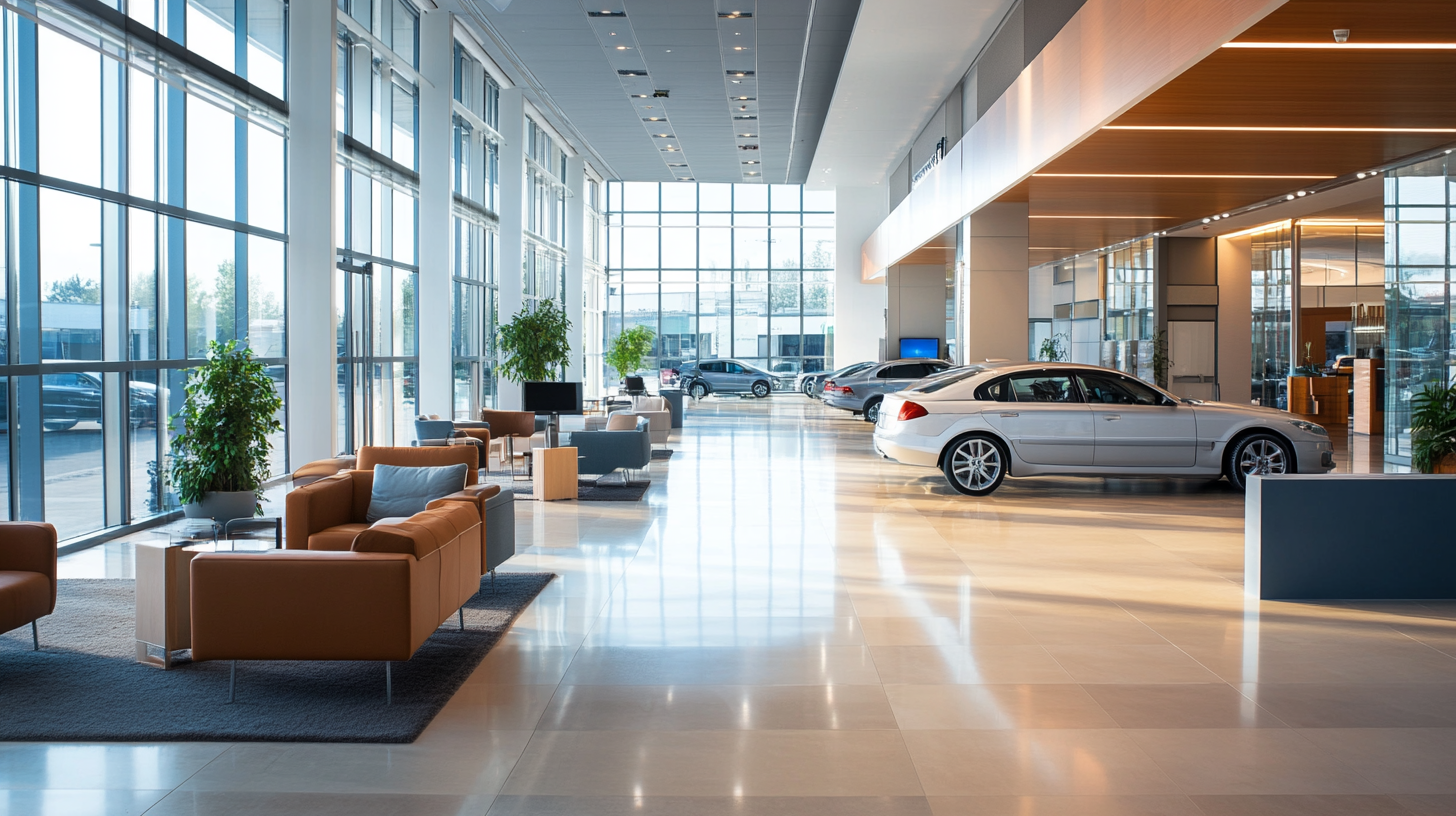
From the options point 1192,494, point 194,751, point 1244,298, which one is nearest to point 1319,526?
point 1192,494

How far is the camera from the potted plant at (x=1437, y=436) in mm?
8133

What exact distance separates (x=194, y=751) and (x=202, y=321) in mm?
7531

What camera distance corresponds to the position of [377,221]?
1461 cm

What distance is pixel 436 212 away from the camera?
15695mm

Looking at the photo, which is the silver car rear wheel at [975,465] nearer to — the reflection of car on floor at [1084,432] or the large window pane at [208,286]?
the reflection of car on floor at [1084,432]

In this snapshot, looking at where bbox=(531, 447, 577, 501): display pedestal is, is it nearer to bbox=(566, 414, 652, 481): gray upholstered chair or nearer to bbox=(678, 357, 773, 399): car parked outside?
bbox=(566, 414, 652, 481): gray upholstered chair

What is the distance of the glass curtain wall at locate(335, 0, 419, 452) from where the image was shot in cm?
1329

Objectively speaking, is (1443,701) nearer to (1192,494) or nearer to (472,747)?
(472,747)

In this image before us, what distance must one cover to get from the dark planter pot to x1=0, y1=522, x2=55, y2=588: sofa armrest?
11.2ft

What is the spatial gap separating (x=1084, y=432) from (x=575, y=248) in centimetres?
2095

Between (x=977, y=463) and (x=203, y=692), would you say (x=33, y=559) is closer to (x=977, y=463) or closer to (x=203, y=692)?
(x=203, y=692)

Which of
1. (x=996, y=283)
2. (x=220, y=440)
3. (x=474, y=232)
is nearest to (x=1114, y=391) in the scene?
(x=996, y=283)

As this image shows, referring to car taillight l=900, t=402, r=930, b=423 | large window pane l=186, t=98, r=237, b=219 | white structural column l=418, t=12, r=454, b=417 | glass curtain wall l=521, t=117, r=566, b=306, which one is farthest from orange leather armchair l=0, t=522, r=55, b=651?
glass curtain wall l=521, t=117, r=566, b=306

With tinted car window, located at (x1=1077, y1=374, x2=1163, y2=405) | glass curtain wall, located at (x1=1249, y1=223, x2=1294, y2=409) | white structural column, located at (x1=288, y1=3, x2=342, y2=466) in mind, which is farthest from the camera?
glass curtain wall, located at (x1=1249, y1=223, x2=1294, y2=409)
